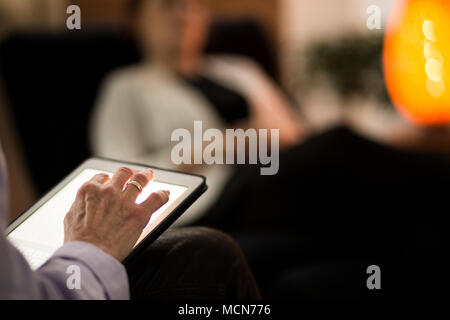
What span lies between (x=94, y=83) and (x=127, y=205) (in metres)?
1.22

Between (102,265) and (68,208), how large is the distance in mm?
109

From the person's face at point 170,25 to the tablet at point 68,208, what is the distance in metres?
1.00

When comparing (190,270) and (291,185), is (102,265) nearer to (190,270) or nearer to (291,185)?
(190,270)

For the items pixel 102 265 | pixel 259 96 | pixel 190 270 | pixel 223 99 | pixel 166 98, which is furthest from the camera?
pixel 259 96

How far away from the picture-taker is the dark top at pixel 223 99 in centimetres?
164

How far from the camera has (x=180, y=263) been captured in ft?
1.92


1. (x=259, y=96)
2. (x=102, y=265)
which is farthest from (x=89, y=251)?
(x=259, y=96)

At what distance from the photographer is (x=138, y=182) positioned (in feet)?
1.72

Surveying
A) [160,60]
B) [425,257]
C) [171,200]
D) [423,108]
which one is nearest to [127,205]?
[171,200]

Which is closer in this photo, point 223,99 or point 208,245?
point 208,245

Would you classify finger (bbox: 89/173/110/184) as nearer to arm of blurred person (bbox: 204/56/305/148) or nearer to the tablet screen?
the tablet screen

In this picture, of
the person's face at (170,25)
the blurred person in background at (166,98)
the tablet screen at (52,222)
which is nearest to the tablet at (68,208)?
the tablet screen at (52,222)

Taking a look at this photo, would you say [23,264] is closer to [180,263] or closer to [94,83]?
[180,263]

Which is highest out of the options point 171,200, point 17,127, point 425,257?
point 171,200
